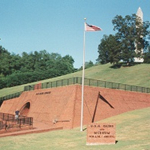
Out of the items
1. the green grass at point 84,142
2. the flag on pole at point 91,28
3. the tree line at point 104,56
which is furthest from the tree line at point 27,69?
the green grass at point 84,142

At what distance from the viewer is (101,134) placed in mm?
17250

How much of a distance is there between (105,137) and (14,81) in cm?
7310

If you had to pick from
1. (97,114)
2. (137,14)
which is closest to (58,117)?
(97,114)

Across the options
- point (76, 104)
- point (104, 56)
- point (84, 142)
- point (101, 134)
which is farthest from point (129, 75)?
point (101, 134)

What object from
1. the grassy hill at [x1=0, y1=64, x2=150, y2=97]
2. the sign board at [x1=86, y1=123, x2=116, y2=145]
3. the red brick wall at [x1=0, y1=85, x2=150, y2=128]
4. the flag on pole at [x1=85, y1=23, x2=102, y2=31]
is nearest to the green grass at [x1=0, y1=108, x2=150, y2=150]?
the sign board at [x1=86, y1=123, x2=116, y2=145]

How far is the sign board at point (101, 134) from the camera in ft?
55.9

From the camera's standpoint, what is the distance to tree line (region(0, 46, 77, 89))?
287ft

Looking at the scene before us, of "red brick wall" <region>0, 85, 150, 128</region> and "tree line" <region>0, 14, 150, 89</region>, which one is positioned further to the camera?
"tree line" <region>0, 14, 150, 89</region>

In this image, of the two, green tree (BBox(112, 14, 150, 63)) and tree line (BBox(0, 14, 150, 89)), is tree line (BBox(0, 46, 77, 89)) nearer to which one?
tree line (BBox(0, 14, 150, 89))

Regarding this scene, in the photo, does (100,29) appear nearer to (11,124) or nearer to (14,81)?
(11,124)

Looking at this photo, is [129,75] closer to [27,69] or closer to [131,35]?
[131,35]

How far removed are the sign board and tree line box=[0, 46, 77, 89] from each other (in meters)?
72.2

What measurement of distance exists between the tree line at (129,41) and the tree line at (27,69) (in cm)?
2747

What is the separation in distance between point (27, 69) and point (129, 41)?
42478mm
